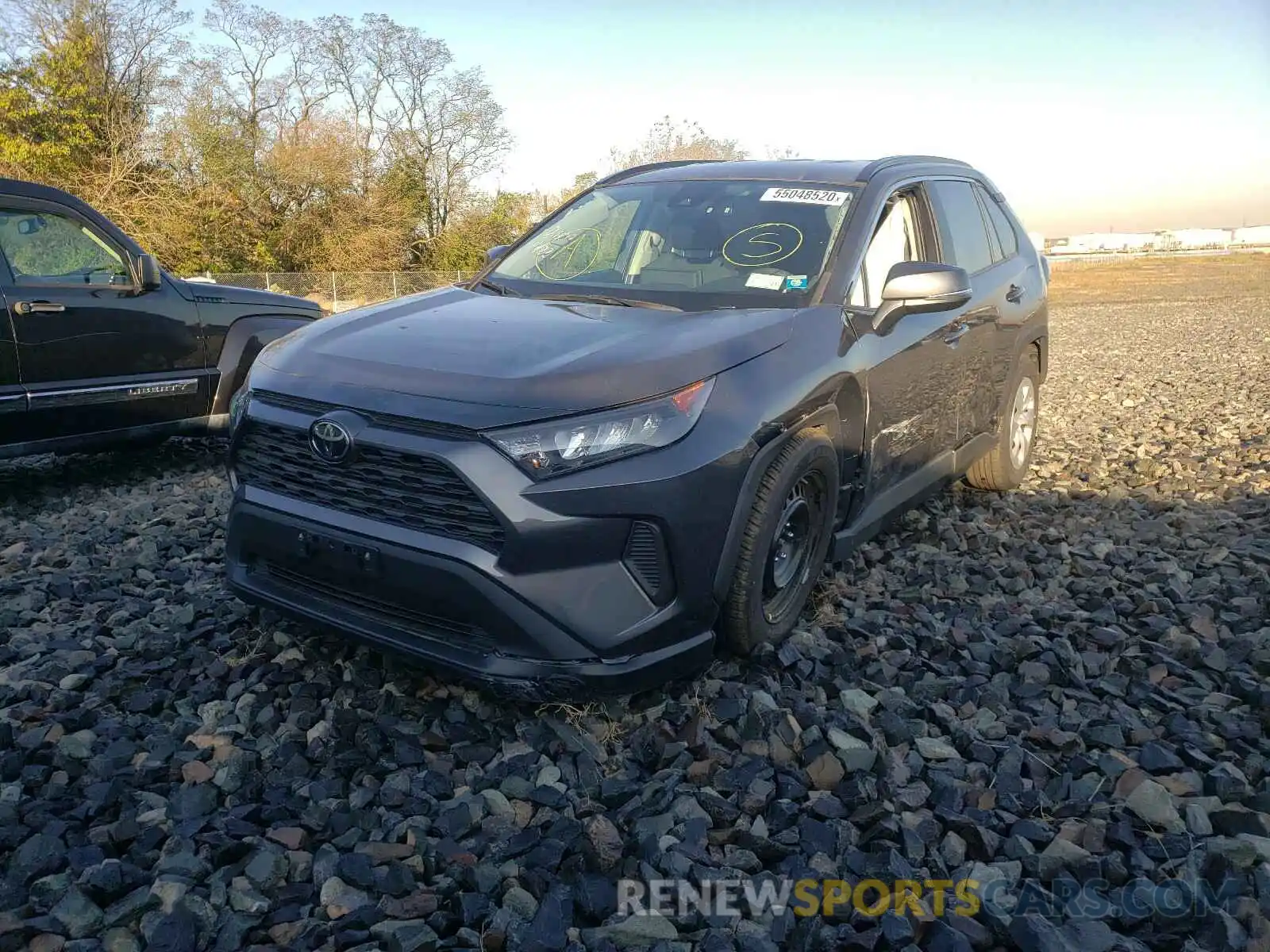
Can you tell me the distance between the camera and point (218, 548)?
4.59m

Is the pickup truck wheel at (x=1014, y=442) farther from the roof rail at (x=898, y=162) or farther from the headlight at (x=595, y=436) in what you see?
the headlight at (x=595, y=436)

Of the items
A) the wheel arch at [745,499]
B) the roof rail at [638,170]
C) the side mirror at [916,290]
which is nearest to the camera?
the wheel arch at [745,499]

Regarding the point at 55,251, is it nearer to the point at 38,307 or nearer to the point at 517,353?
the point at 38,307

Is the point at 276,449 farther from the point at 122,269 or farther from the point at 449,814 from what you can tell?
the point at 122,269

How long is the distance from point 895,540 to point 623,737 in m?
2.41

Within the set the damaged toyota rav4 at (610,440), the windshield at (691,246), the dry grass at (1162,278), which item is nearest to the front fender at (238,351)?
the windshield at (691,246)

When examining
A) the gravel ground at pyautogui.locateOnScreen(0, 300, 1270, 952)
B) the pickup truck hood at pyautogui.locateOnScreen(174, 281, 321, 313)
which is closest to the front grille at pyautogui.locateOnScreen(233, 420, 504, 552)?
the gravel ground at pyautogui.locateOnScreen(0, 300, 1270, 952)

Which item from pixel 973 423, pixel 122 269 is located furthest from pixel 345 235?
pixel 973 423

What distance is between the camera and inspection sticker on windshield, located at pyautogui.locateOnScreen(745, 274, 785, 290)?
11.7 feet

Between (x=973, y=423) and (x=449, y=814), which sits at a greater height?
(x=973, y=423)

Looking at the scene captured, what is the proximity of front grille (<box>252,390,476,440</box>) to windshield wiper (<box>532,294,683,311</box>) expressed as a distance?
1.16 metres

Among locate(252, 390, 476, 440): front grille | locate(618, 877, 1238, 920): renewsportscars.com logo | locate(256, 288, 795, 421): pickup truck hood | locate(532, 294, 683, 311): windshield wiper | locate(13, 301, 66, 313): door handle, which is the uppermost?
locate(13, 301, 66, 313): door handle

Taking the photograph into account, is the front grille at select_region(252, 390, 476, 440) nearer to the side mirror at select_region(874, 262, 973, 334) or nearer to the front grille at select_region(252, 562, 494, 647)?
the front grille at select_region(252, 562, 494, 647)

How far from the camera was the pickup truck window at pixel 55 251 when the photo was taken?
545cm
